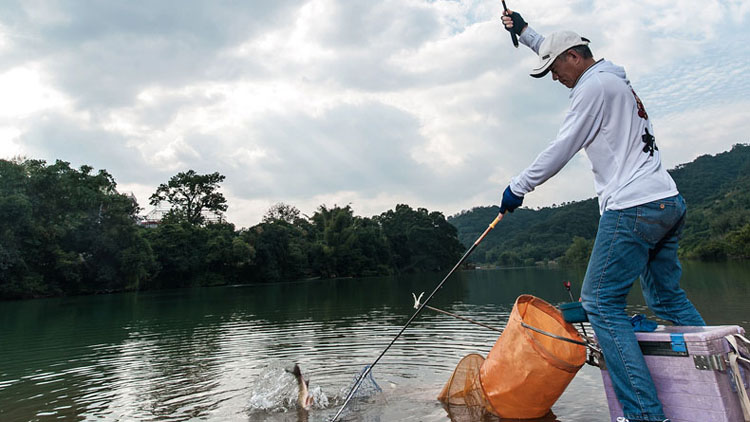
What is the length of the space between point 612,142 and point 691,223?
320 ft

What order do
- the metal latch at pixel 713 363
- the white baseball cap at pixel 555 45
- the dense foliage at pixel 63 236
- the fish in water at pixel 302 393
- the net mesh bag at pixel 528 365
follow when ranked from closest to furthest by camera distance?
the metal latch at pixel 713 363 < the white baseball cap at pixel 555 45 < the net mesh bag at pixel 528 365 < the fish in water at pixel 302 393 < the dense foliage at pixel 63 236

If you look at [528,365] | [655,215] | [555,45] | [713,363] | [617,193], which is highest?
[555,45]

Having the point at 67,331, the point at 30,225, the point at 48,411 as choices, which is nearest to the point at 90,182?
the point at 30,225

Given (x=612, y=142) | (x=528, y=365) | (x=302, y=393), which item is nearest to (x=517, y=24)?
(x=612, y=142)

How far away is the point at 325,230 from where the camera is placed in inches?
3209

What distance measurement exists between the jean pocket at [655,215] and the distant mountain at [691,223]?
62.4 m

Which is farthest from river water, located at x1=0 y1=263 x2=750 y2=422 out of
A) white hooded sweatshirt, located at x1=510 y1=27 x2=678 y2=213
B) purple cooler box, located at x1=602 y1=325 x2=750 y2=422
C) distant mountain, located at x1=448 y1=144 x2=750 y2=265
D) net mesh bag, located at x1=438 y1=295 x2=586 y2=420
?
distant mountain, located at x1=448 y1=144 x2=750 y2=265

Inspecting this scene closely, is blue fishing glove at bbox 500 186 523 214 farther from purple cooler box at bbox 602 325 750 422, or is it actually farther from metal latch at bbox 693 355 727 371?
metal latch at bbox 693 355 727 371

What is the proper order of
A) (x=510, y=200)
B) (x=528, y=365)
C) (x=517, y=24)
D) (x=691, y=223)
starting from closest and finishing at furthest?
(x=510, y=200) → (x=528, y=365) → (x=517, y=24) → (x=691, y=223)

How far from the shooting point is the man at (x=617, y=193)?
287 centimetres

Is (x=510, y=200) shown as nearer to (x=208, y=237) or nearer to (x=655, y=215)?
(x=655, y=215)

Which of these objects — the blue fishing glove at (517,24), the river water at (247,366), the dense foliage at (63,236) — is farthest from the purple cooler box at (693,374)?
the dense foliage at (63,236)

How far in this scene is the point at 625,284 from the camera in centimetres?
294

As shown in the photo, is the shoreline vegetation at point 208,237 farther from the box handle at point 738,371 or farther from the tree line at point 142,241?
the box handle at point 738,371
